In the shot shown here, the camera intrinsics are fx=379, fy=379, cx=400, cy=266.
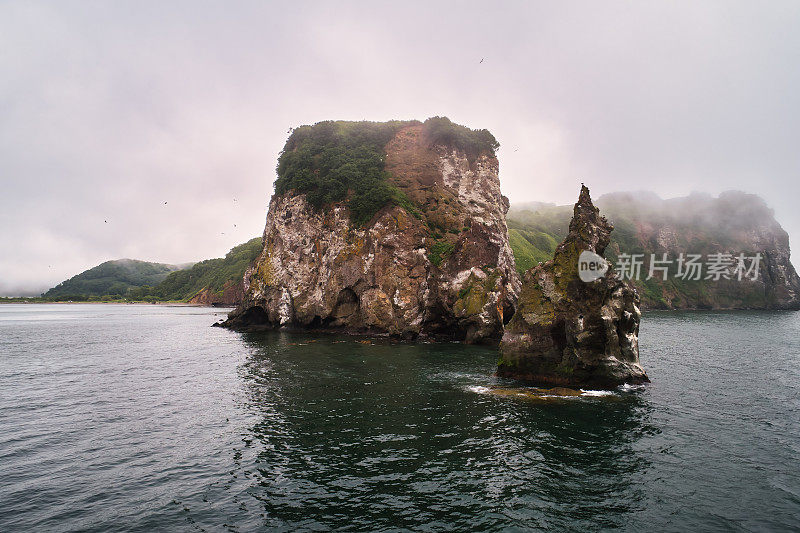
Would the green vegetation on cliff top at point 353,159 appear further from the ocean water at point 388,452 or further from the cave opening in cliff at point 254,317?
the ocean water at point 388,452

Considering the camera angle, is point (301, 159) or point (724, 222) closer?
point (301, 159)

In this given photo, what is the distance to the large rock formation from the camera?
2912cm

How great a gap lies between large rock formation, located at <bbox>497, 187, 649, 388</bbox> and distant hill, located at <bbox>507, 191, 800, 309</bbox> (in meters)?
70.0

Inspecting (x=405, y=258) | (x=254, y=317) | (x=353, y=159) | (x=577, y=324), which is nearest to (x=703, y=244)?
(x=405, y=258)

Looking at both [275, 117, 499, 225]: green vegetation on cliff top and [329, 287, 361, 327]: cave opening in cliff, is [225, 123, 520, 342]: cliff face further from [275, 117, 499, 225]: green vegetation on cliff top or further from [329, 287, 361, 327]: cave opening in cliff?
[275, 117, 499, 225]: green vegetation on cliff top

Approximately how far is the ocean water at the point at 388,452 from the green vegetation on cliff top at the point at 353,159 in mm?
36592

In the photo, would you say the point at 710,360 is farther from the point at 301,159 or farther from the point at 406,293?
the point at 301,159

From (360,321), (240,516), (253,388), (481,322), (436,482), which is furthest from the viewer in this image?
(360,321)

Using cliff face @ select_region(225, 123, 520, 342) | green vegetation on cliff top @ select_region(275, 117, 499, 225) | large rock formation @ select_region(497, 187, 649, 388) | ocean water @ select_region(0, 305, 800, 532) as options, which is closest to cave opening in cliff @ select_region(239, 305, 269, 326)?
cliff face @ select_region(225, 123, 520, 342)

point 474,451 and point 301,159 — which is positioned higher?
point 301,159

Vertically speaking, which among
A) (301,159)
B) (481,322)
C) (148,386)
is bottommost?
(148,386)

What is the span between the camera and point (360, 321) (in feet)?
204

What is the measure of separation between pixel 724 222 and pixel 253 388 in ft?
626

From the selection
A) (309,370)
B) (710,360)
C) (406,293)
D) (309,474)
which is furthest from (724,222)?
(309,474)
